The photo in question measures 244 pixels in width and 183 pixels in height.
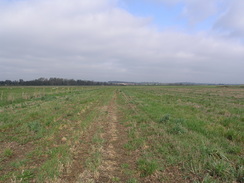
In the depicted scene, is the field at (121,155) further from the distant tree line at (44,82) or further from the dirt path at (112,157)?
the distant tree line at (44,82)

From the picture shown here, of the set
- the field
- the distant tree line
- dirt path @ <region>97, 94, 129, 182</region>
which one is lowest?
dirt path @ <region>97, 94, 129, 182</region>

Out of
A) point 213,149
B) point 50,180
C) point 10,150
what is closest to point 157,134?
point 213,149

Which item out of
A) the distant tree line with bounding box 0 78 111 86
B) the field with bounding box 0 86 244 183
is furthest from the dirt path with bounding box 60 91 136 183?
the distant tree line with bounding box 0 78 111 86

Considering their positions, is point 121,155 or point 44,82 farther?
point 44,82

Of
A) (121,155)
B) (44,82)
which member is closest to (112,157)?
(121,155)

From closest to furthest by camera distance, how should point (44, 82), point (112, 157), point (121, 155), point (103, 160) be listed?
point (103, 160)
point (112, 157)
point (121, 155)
point (44, 82)

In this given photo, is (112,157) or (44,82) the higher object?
(44,82)

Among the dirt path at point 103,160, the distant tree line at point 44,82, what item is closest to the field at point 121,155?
the dirt path at point 103,160

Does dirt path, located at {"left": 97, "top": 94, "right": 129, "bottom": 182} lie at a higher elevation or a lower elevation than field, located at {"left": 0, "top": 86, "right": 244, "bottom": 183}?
lower

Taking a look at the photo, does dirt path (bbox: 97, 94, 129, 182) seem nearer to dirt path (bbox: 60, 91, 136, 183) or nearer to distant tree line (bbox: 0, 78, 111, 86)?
dirt path (bbox: 60, 91, 136, 183)

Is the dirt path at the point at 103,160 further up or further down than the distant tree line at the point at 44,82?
further down

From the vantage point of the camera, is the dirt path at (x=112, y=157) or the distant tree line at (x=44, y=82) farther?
the distant tree line at (x=44, y=82)

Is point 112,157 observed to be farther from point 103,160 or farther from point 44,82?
point 44,82

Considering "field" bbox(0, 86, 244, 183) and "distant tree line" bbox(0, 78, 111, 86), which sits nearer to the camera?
"field" bbox(0, 86, 244, 183)
